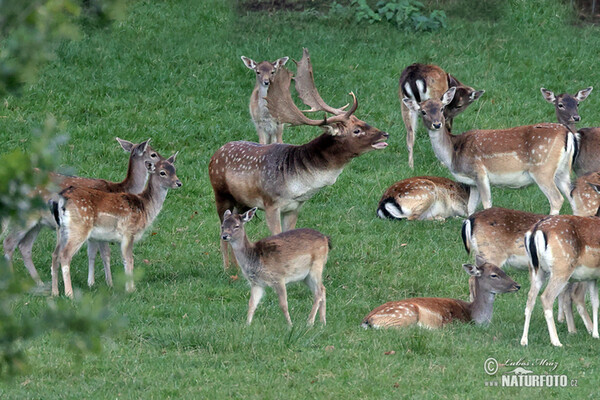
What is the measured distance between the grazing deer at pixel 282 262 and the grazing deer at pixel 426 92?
570cm

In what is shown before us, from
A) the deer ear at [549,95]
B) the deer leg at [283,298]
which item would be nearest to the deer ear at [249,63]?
the deer ear at [549,95]

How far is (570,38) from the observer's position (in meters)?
17.2

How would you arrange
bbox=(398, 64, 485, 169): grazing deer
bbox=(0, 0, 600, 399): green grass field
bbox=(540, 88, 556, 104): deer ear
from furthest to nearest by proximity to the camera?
bbox=(398, 64, 485, 169): grazing deer, bbox=(540, 88, 556, 104): deer ear, bbox=(0, 0, 600, 399): green grass field

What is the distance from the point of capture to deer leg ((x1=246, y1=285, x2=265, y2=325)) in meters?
7.44

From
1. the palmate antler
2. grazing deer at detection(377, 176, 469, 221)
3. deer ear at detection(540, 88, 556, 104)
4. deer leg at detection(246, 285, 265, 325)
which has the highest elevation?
the palmate antler

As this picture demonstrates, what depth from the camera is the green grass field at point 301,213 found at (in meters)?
6.14

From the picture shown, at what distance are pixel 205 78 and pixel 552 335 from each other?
9471 mm

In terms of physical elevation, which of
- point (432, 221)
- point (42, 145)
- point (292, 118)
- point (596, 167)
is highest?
Result: point (42, 145)

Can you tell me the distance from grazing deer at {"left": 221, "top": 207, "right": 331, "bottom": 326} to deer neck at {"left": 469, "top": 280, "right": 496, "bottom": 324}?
1359mm

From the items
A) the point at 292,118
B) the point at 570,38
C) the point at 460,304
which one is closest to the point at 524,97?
the point at 570,38

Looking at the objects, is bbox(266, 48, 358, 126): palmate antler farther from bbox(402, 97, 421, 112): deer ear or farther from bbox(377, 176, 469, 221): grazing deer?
bbox(402, 97, 421, 112): deer ear

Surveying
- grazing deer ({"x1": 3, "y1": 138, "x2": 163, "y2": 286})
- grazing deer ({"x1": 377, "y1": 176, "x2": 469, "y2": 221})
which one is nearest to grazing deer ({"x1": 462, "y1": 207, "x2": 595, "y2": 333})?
grazing deer ({"x1": 377, "y1": 176, "x2": 469, "y2": 221})

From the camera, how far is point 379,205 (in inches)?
445

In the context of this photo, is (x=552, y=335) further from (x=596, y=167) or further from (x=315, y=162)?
(x=596, y=167)
